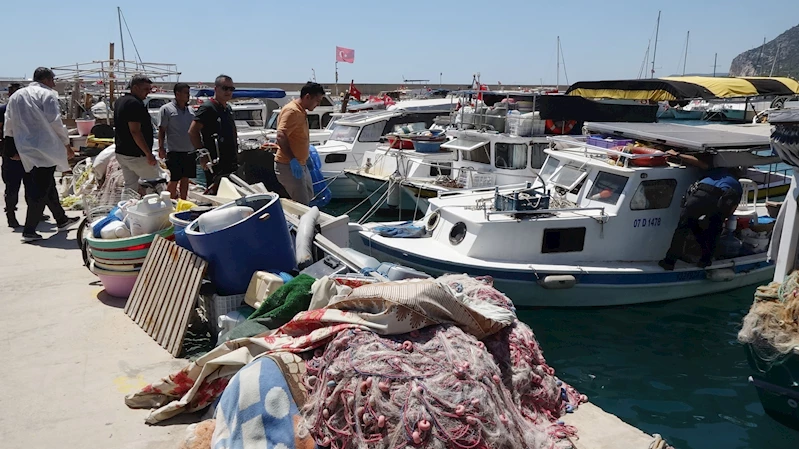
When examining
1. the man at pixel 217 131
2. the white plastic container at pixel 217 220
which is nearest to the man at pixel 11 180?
the man at pixel 217 131

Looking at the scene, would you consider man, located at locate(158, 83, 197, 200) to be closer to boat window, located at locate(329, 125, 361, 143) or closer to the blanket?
the blanket

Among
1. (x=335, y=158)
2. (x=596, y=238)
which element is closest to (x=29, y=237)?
(x=596, y=238)

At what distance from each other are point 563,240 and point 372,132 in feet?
35.5

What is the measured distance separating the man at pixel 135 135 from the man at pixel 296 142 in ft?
5.03

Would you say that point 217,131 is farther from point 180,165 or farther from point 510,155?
point 510,155

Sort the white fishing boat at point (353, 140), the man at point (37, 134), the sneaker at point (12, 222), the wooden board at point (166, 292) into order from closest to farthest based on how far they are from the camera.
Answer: the wooden board at point (166, 292)
the man at point (37, 134)
the sneaker at point (12, 222)
the white fishing boat at point (353, 140)

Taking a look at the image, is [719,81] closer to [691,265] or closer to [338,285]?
[691,265]

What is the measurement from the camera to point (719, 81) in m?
12.9

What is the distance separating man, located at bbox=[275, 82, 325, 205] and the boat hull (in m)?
2.23

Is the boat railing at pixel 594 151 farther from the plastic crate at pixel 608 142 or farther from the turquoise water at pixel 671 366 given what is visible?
the turquoise water at pixel 671 366

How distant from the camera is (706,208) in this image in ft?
26.6

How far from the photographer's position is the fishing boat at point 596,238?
852cm

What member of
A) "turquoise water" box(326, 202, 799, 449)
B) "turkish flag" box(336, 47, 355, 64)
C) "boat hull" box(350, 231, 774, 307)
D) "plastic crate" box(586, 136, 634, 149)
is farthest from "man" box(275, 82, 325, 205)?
"turkish flag" box(336, 47, 355, 64)

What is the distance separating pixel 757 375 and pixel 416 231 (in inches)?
209
